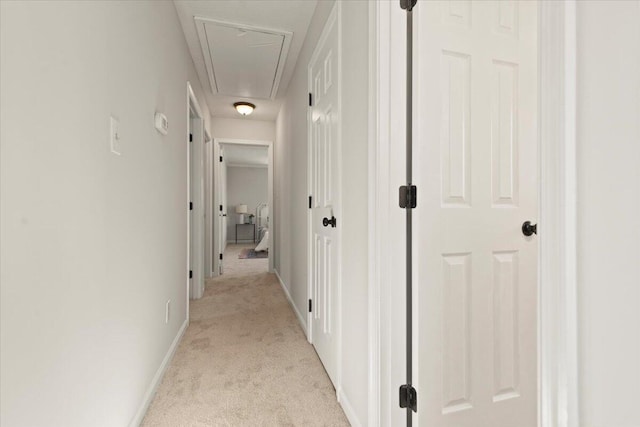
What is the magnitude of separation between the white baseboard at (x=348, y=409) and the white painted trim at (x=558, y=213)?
39.8 inches

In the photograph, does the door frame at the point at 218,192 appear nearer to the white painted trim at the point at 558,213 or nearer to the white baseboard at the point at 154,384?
the white baseboard at the point at 154,384

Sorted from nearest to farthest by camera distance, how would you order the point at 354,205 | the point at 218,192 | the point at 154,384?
the point at 354,205
the point at 154,384
the point at 218,192

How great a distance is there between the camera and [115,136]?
1204 millimetres

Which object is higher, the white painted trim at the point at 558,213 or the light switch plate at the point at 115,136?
the light switch plate at the point at 115,136

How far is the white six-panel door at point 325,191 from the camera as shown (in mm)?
1753

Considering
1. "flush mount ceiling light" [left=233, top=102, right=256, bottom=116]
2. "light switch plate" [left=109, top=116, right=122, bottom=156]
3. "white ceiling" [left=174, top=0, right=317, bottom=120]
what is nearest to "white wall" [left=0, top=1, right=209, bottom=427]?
"light switch plate" [left=109, top=116, right=122, bottom=156]

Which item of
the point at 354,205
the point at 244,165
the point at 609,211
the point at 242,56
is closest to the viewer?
the point at 609,211

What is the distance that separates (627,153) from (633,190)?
2.2 inches

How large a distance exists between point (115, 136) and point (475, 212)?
57.9 inches

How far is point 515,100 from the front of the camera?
1317 millimetres

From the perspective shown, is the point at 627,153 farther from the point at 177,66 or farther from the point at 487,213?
the point at 177,66

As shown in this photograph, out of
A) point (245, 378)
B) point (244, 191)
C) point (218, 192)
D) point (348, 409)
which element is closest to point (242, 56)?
point (218, 192)

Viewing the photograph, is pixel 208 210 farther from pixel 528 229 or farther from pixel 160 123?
pixel 528 229

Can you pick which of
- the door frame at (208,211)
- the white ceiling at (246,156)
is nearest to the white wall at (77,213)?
the door frame at (208,211)
